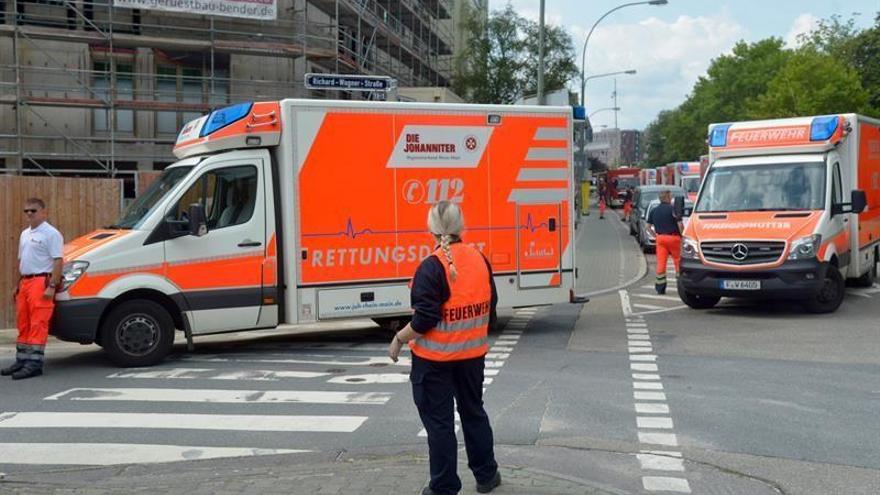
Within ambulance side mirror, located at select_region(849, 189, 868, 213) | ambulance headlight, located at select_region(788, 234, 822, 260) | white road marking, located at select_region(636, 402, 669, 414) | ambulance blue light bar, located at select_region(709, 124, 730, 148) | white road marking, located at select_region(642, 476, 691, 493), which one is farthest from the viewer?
ambulance blue light bar, located at select_region(709, 124, 730, 148)

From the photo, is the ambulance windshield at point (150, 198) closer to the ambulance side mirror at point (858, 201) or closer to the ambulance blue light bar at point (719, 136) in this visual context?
the ambulance blue light bar at point (719, 136)

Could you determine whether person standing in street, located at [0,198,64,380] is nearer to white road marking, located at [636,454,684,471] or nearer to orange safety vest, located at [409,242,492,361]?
orange safety vest, located at [409,242,492,361]

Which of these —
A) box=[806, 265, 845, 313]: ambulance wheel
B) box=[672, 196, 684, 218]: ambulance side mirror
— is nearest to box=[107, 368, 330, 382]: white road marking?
box=[806, 265, 845, 313]: ambulance wheel

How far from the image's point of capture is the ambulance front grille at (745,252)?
12.7 meters

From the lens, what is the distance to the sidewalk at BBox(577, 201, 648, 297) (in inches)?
734

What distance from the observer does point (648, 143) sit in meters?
154

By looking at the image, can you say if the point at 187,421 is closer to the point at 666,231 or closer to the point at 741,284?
the point at 741,284

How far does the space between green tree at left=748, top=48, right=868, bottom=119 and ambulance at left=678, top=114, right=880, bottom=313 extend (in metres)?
41.2

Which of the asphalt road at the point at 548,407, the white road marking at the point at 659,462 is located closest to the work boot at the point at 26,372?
the asphalt road at the point at 548,407

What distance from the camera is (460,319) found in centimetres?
496

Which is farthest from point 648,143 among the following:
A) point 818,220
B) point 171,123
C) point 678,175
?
point 818,220

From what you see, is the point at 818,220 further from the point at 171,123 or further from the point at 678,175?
the point at 678,175

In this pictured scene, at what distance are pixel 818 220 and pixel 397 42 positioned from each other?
1245 inches

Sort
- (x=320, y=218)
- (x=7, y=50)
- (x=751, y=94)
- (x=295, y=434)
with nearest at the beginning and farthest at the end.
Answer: (x=295, y=434) < (x=320, y=218) < (x=7, y=50) < (x=751, y=94)
